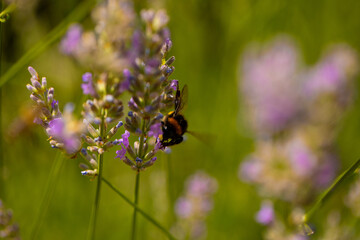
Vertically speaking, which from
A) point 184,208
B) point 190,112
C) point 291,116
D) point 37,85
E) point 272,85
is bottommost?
point 37,85

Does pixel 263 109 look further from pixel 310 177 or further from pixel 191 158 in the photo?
pixel 310 177

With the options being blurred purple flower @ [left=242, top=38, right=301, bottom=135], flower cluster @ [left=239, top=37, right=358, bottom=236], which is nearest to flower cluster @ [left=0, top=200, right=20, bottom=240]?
flower cluster @ [left=239, top=37, right=358, bottom=236]

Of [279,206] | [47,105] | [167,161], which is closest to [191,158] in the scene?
[279,206]

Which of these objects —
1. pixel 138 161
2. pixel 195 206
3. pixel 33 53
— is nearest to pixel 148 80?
pixel 138 161

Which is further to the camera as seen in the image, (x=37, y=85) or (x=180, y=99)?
(x=180, y=99)

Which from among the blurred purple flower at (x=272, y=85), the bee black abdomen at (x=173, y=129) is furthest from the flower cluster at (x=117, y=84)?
the blurred purple flower at (x=272, y=85)

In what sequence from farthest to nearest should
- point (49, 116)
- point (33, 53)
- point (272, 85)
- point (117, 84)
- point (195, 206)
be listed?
point (272, 85)
point (195, 206)
point (33, 53)
point (49, 116)
point (117, 84)

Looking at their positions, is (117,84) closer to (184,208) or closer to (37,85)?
(37,85)
